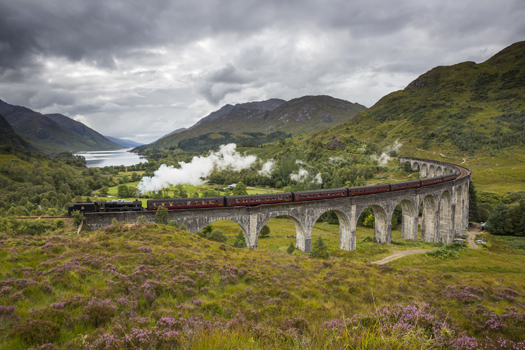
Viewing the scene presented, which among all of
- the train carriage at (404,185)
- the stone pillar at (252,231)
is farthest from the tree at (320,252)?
the train carriage at (404,185)

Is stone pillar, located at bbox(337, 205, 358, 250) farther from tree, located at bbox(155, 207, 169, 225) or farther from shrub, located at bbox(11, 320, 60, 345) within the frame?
shrub, located at bbox(11, 320, 60, 345)

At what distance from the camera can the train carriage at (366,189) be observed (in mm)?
34156

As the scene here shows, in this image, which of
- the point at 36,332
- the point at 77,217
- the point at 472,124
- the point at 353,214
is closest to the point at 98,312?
the point at 36,332

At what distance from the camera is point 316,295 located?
1330cm

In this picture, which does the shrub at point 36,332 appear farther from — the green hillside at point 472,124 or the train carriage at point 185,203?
the green hillside at point 472,124

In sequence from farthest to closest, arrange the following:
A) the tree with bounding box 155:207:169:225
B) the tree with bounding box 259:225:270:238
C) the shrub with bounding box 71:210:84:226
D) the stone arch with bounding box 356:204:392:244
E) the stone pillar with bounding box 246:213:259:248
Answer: the tree with bounding box 259:225:270:238, the stone arch with bounding box 356:204:392:244, the stone pillar with bounding box 246:213:259:248, the tree with bounding box 155:207:169:225, the shrub with bounding box 71:210:84:226

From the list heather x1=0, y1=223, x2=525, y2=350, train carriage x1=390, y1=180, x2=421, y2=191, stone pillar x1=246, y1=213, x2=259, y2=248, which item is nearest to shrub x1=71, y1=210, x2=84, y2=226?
heather x1=0, y1=223, x2=525, y2=350

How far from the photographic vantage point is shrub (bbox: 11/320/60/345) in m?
5.86

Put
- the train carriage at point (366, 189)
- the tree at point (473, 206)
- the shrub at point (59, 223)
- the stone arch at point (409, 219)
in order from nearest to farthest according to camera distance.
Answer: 1. the shrub at point (59, 223)
2. the train carriage at point (366, 189)
3. the stone arch at point (409, 219)
4. the tree at point (473, 206)

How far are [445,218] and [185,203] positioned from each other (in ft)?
160

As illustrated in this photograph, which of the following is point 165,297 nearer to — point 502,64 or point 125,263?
point 125,263

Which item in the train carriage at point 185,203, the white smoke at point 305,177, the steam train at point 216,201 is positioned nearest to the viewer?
the steam train at point 216,201

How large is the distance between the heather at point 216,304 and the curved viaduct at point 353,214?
8.15 metres

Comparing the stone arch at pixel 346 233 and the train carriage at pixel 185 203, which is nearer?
the train carriage at pixel 185 203
